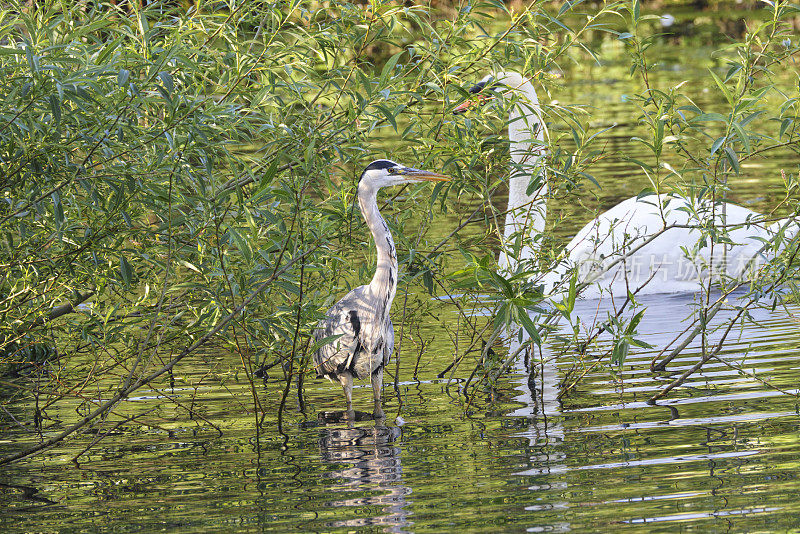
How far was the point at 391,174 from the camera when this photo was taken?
21.8ft

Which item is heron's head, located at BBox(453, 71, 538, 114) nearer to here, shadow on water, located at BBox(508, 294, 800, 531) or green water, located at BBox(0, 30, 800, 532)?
shadow on water, located at BBox(508, 294, 800, 531)

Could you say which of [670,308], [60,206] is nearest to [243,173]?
[60,206]

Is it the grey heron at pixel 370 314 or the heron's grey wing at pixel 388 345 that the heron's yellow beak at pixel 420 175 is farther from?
the heron's grey wing at pixel 388 345

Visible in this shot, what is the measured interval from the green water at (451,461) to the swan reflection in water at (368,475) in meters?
0.01

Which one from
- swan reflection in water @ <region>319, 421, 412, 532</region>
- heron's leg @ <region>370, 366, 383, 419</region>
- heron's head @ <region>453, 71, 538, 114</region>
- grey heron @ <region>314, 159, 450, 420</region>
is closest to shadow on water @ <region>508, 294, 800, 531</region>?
swan reflection in water @ <region>319, 421, 412, 532</region>

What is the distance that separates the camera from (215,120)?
215 inches

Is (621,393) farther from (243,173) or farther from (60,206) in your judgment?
(60,206)

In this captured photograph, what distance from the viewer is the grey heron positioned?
6652 millimetres

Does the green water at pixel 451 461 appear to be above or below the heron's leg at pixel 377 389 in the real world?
below

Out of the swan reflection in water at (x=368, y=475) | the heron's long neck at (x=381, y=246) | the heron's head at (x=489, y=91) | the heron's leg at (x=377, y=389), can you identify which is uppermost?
the heron's head at (x=489, y=91)

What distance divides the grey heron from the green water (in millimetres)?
358

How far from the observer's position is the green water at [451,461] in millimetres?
4773

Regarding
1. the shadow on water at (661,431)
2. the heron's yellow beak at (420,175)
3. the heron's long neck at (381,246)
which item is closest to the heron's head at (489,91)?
the heron's yellow beak at (420,175)

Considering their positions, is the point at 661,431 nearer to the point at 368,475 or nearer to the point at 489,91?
the point at 368,475
